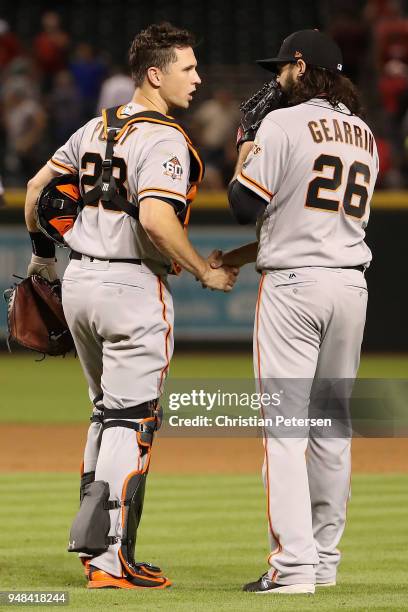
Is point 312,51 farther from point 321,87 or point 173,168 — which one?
point 173,168

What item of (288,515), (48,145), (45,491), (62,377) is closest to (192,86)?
(288,515)

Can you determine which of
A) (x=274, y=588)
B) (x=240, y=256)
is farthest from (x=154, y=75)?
(x=274, y=588)

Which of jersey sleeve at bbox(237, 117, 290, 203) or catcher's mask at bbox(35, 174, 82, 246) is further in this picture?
catcher's mask at bbox(35, 174, 82, 246)

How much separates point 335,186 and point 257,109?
0.47 m

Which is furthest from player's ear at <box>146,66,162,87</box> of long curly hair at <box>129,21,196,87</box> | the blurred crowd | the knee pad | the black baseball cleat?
the blurred crowd

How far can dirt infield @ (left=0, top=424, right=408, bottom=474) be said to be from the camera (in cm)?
893

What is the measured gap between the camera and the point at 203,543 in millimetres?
6180

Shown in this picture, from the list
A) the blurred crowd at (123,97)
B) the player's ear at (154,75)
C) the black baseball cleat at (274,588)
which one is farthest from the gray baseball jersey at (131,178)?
the blurred crowd at (123,97)

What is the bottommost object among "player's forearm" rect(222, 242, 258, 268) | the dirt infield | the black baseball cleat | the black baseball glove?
the dirt infield

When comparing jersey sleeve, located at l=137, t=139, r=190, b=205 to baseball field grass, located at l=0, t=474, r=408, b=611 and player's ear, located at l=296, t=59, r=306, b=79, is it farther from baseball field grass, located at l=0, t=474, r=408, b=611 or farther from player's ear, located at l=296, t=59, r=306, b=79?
baseball field grass, located at l=0, t=474, r=408, b=611

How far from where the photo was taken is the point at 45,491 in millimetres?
7812

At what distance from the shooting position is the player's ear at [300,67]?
4.81 m

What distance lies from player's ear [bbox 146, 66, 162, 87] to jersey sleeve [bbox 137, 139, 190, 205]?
28 centimetres

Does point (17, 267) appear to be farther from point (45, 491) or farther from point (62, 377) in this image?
point (45, 491)
